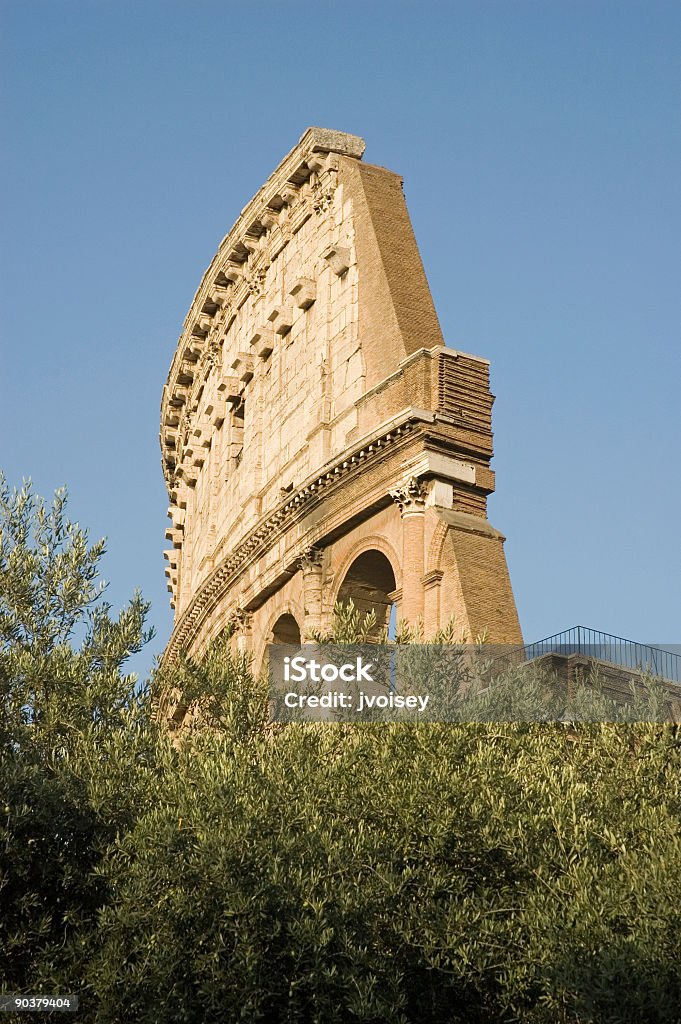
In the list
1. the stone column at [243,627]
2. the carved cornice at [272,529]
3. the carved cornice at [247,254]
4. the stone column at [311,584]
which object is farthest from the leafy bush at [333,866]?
the carved cornice at [247,254]

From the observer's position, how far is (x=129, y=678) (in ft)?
42.3

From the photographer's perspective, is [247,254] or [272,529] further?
[247,254]

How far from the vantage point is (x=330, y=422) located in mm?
21297

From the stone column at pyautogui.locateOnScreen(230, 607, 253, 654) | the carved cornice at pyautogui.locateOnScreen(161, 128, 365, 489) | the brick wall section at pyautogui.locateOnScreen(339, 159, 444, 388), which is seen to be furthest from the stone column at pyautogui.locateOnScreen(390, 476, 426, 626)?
the carved cornice at pyautogui.locateOnScreen(161, 128, 365, 489)

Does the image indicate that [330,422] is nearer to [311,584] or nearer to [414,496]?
[311,584]

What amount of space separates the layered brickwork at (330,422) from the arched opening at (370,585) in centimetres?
12

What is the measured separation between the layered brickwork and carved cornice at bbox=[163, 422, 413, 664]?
1.2 inches

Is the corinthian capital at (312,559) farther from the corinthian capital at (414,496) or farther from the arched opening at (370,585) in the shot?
the corinthian capital at (414,496)

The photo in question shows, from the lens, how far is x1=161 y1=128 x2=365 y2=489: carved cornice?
918 inches

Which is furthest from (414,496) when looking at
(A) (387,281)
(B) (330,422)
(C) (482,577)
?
(A) (387,281)

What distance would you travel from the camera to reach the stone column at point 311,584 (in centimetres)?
2038

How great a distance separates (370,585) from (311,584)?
83 centimetres

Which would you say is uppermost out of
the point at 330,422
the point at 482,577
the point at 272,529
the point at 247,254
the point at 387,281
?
the point at 247,254

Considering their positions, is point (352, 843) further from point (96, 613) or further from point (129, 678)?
point (96, 613)
